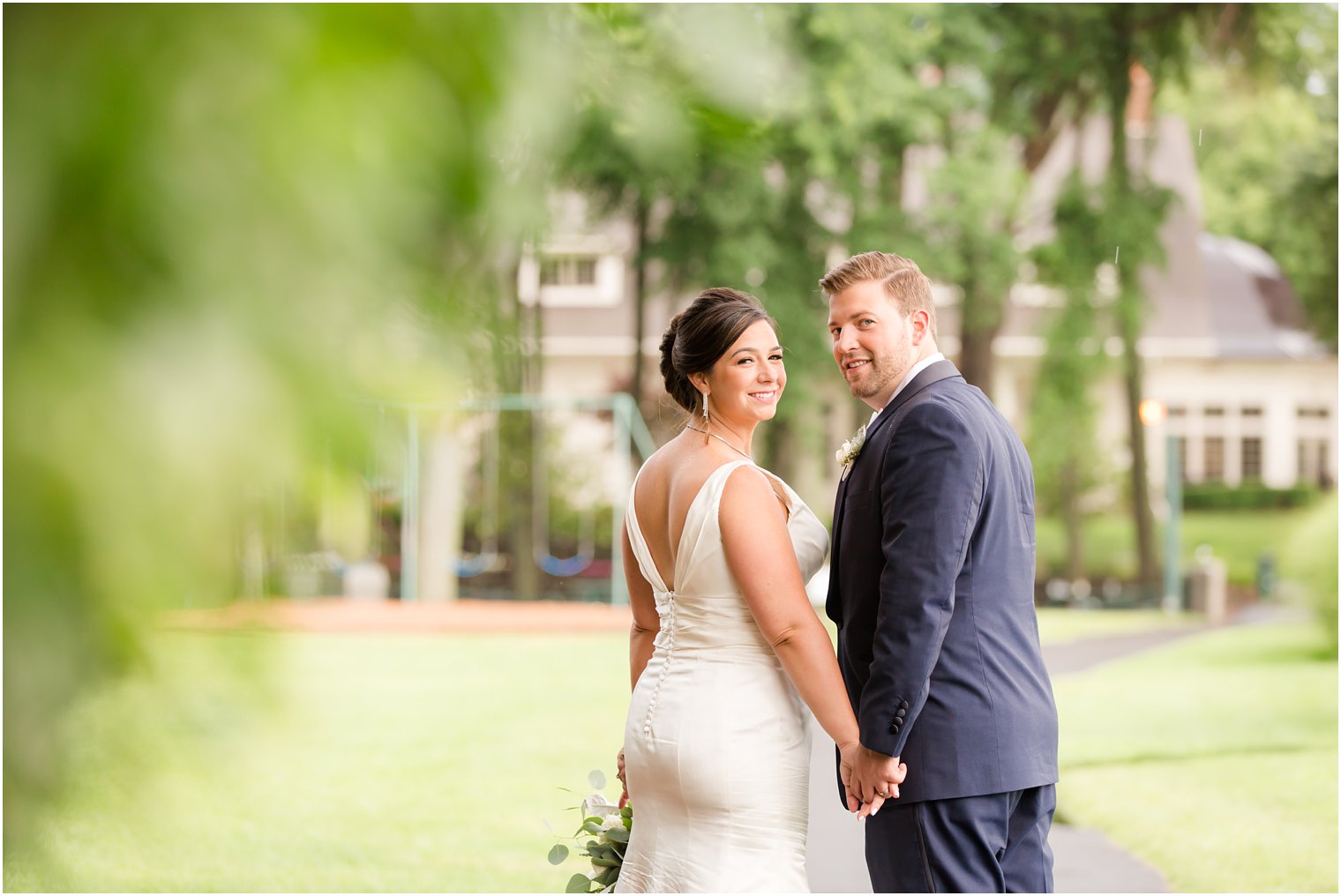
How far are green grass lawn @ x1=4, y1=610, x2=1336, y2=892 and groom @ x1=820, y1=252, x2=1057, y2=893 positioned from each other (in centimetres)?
125

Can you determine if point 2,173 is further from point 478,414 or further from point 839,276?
point 839,276

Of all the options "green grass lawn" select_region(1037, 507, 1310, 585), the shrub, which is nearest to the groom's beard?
"green grass lawn" select_region(1037, 507, 1310, 585)

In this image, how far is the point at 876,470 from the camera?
3.25 m

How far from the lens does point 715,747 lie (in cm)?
329

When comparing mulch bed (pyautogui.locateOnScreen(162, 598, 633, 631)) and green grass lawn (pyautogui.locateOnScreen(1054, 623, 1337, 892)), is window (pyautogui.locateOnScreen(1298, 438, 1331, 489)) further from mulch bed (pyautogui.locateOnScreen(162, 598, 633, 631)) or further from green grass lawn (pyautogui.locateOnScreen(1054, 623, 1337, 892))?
mulch bed (pyautogui.locateOnScreen(162, 598, 633, 631))

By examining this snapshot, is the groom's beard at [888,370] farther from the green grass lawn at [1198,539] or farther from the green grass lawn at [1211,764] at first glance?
the green grass lawn at [1198,539]

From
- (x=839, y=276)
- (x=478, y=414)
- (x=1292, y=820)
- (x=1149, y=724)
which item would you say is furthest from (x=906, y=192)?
(x=478, y=414)

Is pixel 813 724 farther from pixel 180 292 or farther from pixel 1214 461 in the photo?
pixel 1214 461

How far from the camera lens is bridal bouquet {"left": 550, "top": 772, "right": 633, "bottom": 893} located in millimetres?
3777

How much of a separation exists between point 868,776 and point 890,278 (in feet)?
4.13

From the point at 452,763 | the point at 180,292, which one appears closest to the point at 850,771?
the point at 180,292

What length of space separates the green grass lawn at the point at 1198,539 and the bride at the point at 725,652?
26.0 m

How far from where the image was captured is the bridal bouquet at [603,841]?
3.78 m

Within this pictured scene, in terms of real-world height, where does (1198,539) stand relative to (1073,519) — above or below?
below
